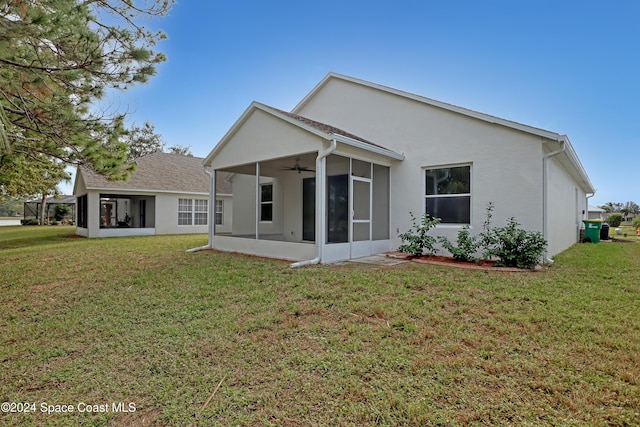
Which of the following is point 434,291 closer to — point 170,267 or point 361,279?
point 361,279

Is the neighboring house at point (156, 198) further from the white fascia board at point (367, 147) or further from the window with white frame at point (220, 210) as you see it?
the white fascia board at point (367, 147)

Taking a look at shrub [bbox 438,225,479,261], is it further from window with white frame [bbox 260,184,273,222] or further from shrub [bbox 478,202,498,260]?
window with white frame [bbox 260,184,273,222]

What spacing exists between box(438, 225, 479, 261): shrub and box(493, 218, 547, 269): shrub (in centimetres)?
56

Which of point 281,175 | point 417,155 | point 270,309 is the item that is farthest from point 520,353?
point 281,175

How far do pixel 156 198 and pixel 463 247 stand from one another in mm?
16646

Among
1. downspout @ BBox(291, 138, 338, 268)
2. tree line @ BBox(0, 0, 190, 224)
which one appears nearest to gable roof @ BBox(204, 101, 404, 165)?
downspout @ BBox(291, 138, 338, 268)

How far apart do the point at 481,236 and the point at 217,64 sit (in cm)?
1197

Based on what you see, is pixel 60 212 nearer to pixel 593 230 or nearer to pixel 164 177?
pixel 164 177

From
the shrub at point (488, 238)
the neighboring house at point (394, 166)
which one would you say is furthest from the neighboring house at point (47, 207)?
the shrub at point (488, 238)

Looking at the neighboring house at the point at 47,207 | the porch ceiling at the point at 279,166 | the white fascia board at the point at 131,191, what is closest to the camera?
the porch ceiling at the point at 279,166

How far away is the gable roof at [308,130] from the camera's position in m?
7.74

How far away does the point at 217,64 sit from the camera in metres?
13.4

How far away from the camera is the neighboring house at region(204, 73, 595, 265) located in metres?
7.86

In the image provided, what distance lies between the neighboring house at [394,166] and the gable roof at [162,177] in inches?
342
